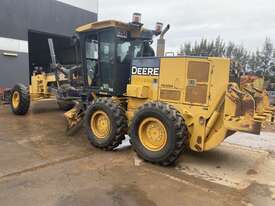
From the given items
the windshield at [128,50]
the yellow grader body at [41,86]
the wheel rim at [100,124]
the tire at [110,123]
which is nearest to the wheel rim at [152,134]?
the tire at [110,123]

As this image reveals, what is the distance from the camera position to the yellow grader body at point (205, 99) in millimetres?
4859

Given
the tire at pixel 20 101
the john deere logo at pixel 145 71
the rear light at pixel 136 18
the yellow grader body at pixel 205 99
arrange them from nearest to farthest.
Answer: the yellow grader body at pixel 205 99 → the john deere logo at pixel 145 71 → the rear light at pixel 136 18 → the tire at pixel 20 101

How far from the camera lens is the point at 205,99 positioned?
17.2 feet

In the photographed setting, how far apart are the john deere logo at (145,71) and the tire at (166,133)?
0.77 metres

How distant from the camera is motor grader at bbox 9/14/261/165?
199 inches

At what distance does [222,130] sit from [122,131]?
1.93 m

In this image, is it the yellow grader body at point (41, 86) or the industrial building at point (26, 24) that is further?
the industrial building at point (26, 24)

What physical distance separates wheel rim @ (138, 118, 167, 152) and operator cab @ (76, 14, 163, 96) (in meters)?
1.42

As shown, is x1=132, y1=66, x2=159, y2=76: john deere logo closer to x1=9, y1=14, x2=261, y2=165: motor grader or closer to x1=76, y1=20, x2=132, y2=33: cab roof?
x1=9, y1=14, x2=261, y2=165: motor grader

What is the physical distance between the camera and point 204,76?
526cm

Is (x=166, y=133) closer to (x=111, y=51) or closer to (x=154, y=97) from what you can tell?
(x=154, y=97)

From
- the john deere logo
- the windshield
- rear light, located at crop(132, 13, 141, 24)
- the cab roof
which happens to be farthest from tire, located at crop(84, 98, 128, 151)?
rear light, located at crop(132, 13, 141, 24)

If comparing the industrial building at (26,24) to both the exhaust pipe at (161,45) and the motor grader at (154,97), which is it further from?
the exhaust pipe at (161,45)

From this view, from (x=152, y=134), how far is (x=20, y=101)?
5820mm
